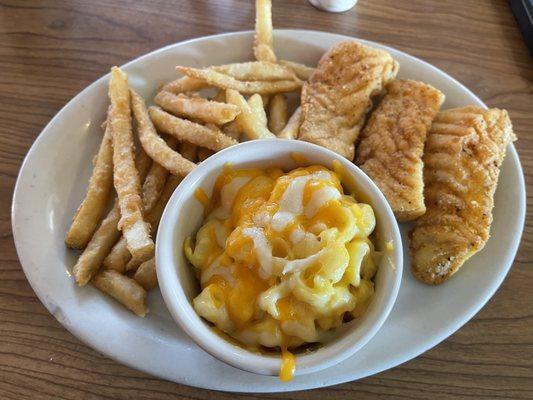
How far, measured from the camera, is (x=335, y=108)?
4.71 ft

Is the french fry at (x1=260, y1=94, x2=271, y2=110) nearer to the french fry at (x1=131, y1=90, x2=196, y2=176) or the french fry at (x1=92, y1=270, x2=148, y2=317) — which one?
the french fry at (x1=131, y1=90, x2=196, y2=176)

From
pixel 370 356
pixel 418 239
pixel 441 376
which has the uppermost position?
pixel 418 239

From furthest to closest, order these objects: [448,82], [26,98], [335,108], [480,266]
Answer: [26,98], [448,82], [335,108], [480,266]

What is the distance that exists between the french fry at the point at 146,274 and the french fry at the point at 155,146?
25 centimetres

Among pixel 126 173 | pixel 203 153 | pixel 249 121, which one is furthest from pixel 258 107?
pixel 126 173

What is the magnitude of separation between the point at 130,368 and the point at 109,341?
0.34ft

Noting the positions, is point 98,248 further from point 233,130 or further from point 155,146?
point 233,130

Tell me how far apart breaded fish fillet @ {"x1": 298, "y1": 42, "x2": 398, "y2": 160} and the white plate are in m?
0.23

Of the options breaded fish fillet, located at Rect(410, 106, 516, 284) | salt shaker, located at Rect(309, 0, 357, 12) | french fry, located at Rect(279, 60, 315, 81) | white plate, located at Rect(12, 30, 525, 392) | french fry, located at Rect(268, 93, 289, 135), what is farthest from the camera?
salt shaker, located at Rect(309, 0, 357, 12)

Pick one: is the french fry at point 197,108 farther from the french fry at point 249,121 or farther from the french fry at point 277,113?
the french fry at point 277,113

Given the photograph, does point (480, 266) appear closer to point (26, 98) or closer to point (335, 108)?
point (335, 108)

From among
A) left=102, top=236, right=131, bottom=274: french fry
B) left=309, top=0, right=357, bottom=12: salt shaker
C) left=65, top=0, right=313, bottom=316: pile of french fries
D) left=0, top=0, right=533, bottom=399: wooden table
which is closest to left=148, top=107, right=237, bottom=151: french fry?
left=65, top=0, right=313, bottom=316: pile of french fries

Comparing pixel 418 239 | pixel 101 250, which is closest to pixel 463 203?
pixel 418 239

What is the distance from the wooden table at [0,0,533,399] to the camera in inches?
48.1
